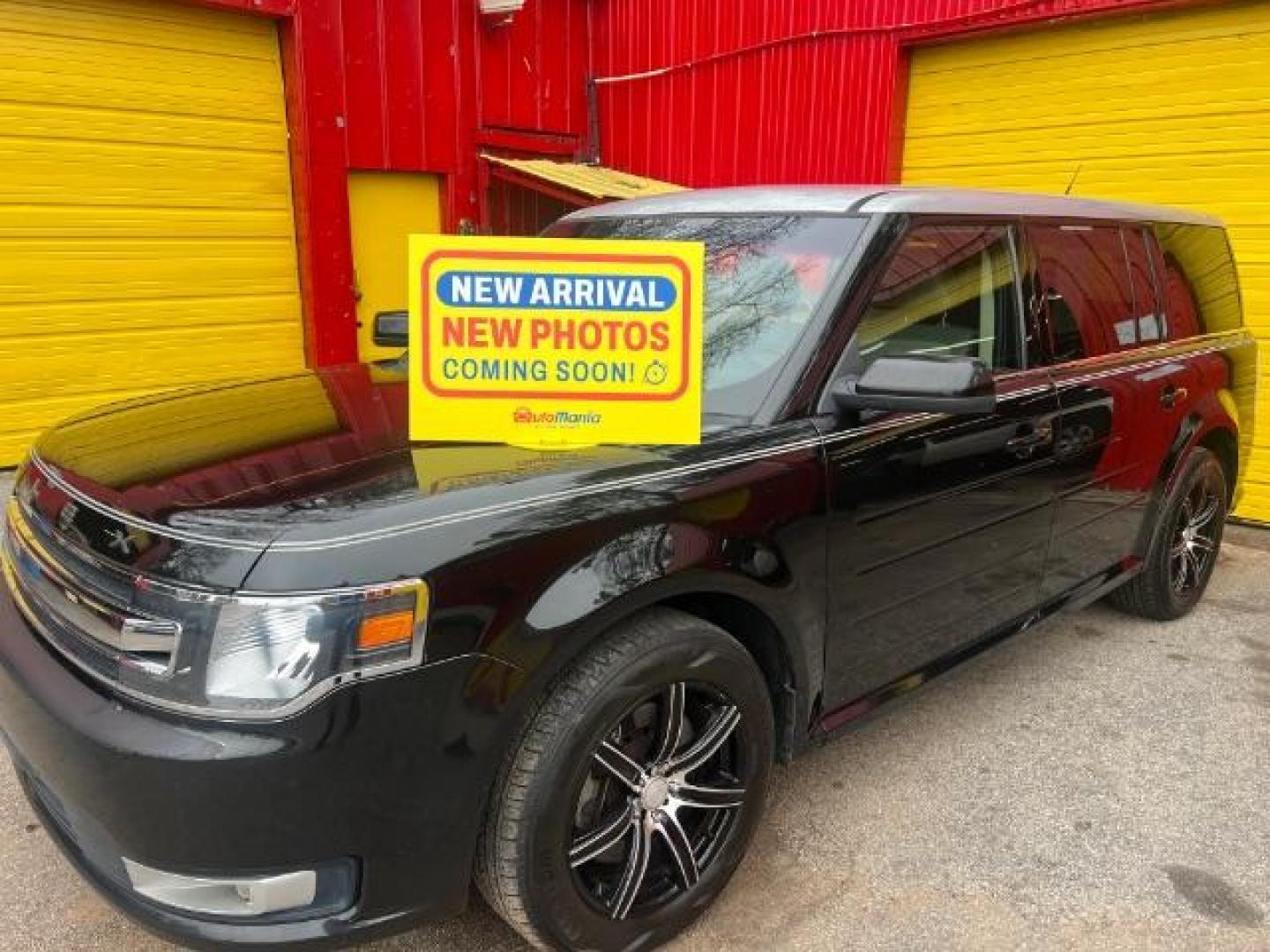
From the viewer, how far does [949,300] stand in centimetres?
297

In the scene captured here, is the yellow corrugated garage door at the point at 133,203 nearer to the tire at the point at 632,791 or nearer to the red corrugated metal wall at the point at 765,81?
the red corrugated metal wall at the point at 765,81

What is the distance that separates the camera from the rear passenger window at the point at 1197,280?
4016mm

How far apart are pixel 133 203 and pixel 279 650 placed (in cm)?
530

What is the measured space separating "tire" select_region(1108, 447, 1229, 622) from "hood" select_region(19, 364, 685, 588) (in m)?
2.97

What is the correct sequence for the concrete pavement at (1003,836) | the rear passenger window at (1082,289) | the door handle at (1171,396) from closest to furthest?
the concrete pavement at (1003,836) < the rear passenger window at (1082,289) < the door handle at (1171,396)

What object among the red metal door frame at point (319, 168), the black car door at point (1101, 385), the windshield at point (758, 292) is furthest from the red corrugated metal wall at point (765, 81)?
the windshield at point (758, 292)

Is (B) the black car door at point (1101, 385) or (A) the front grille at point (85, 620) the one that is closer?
(A) the front grille at point (85, 620)

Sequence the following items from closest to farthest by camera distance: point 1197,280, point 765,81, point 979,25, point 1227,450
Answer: point 1197,280 < point 1227,450 < point 979,25 < point 765,81

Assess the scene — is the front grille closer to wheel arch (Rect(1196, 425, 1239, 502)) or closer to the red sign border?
the red sign border

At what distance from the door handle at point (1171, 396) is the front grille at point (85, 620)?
143 inches

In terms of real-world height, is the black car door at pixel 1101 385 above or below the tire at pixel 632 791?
above

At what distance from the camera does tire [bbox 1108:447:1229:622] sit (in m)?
4.14

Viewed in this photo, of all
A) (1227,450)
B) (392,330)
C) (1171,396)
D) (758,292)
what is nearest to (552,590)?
(758,292)

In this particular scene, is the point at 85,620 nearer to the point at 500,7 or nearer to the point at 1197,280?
the point at 1197,280
